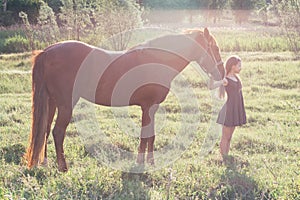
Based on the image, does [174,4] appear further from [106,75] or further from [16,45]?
[106,75]

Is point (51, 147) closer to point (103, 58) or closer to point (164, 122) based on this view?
point (103, 58)

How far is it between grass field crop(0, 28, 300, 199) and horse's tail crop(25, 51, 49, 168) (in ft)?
0.55

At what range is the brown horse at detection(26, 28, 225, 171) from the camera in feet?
15.3

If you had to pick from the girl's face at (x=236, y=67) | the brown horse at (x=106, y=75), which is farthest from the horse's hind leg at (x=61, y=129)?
the girl's face at (x=236, y=67)

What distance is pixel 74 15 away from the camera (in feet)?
59.9

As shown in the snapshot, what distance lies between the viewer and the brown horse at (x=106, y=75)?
183 inches

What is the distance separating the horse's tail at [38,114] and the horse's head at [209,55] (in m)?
1.70

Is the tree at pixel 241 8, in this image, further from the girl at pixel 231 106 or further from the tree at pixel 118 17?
the girl at pixel 231 106

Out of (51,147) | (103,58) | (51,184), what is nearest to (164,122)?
(51,147)

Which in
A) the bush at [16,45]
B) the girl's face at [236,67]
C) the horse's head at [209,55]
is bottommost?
the bush at [16,45]

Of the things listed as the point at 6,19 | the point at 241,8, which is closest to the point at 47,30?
the point at 6,19

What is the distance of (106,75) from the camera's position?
15.7ft

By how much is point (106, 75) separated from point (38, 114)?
32.8 inches

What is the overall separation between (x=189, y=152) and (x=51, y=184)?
77.8 inches
